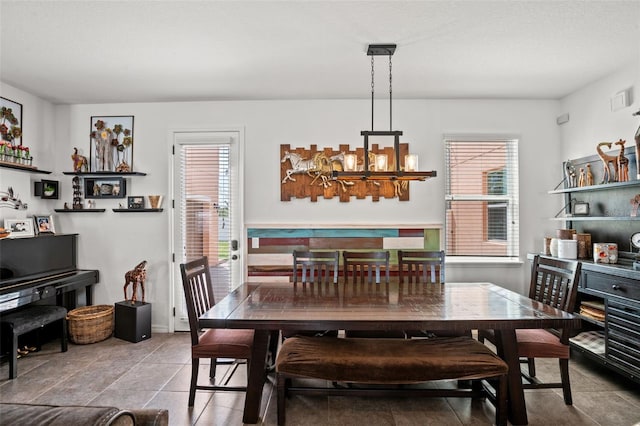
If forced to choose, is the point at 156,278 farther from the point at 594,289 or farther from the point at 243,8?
the point at 594,289

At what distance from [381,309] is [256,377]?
0.93m

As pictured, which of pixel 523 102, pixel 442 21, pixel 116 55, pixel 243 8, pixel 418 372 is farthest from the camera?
pixel 523 102

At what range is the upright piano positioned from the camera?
123 inches

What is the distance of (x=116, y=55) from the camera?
2.89m

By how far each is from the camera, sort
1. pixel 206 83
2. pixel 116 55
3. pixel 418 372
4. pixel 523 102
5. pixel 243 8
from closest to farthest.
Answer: pixel 418 372, pixel 243 8, pixel 116 55, pixel 206 83, pixel 523 102

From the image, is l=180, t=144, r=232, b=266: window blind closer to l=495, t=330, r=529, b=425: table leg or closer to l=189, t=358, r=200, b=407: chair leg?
l=189, t=358, r=200, b=407: chair leg

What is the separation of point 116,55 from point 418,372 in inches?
130

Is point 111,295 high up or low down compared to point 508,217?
down

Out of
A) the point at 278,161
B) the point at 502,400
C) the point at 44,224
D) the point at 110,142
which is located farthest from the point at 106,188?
the point at 502,400

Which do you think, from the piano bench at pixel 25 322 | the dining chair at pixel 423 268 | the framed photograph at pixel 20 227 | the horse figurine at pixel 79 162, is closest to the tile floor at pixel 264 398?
the piano bench at pixel 25 322

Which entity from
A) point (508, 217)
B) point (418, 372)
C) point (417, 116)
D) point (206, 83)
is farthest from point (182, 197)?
point (508, 217)

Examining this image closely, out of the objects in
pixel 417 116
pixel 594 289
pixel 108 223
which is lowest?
pixel 594 289

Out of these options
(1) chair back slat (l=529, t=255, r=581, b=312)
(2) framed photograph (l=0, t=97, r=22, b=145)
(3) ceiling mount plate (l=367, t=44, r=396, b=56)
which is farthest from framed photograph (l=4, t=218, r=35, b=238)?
(1) chair back slat (l=529, t=255, r=581, b=312)

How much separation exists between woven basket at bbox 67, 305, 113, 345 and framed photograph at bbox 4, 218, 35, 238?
0.95 metres
